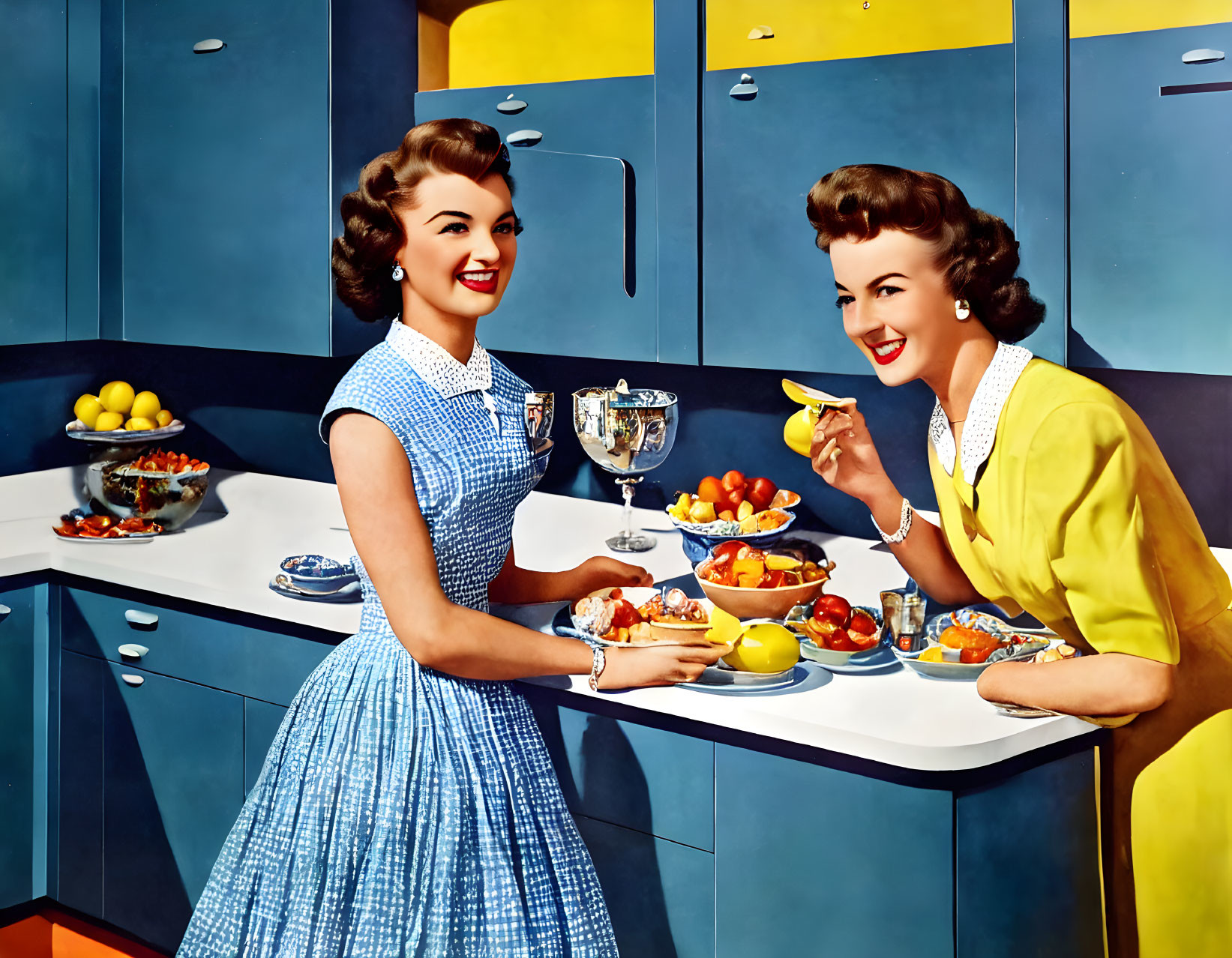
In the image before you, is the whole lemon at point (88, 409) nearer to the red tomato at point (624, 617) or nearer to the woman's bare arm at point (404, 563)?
the woman's bare arm at point (404, 563)

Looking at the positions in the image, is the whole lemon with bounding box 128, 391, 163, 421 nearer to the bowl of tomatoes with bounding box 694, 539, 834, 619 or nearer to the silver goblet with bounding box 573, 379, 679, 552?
the silver goblet with bounding box 573, 379, 679, 552

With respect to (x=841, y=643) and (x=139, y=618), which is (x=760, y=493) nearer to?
(x=841, y=643)

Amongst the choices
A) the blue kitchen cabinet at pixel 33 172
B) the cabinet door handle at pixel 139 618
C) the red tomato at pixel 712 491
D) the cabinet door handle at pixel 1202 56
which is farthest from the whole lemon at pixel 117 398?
the cabinet door handle at pixel 1202 56

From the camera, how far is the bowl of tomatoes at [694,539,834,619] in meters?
1.87

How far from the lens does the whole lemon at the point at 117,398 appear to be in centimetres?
281

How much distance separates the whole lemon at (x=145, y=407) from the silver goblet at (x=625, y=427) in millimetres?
1026

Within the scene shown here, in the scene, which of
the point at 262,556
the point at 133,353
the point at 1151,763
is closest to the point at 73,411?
the point at 133,353

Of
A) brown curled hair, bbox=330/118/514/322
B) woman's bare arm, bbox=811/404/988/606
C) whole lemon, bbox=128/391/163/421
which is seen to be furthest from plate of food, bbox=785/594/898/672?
whole lemon, bbox=128/391/163/421

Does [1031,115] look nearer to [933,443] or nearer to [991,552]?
[933,443]

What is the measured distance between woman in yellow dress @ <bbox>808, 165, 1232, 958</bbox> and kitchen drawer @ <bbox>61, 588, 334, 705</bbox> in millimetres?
998

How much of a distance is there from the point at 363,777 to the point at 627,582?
0.50 meters

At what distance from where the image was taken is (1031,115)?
1.77 m

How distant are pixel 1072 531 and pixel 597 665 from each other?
1.96ft

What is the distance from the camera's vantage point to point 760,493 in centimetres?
219
